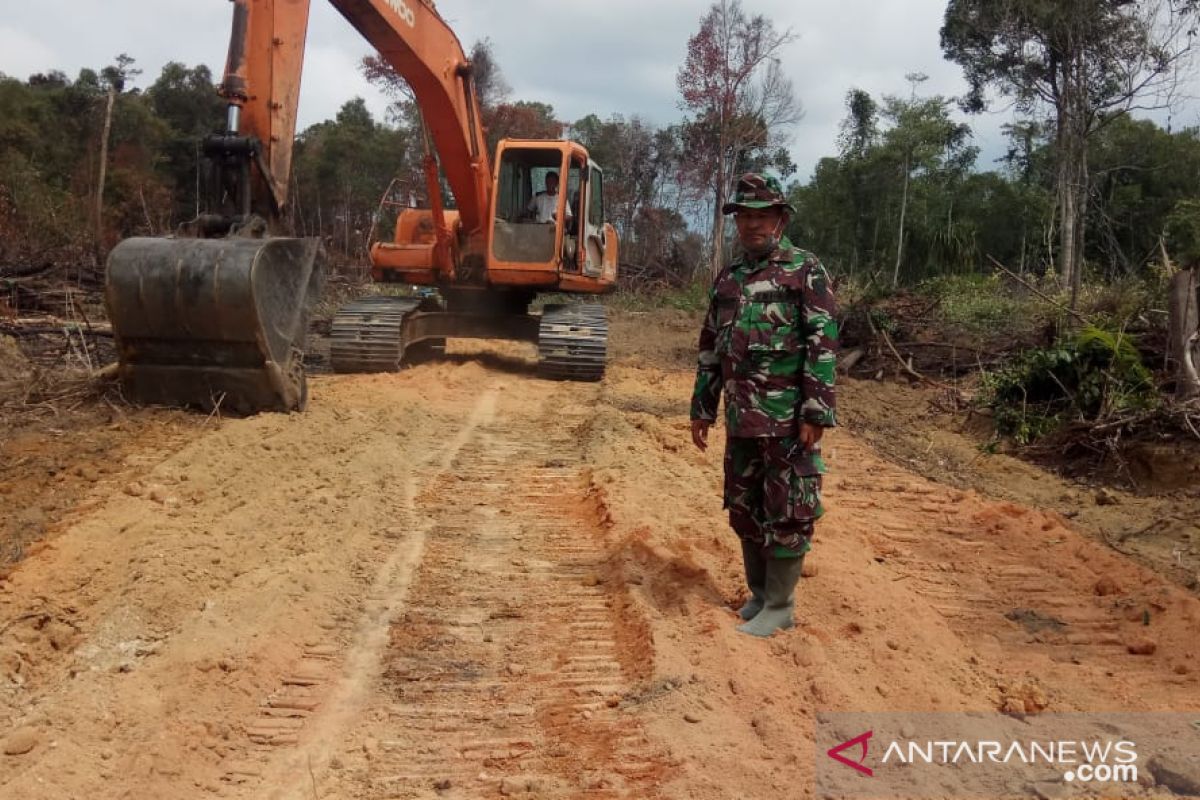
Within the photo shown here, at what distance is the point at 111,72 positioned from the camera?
3375 cm

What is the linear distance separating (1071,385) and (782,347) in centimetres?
562

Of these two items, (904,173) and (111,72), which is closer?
(904,173)

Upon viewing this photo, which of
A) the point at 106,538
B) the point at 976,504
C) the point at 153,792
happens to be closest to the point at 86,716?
the point at 153,792

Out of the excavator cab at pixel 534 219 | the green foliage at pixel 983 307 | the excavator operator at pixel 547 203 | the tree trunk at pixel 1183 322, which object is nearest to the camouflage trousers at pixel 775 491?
the tree trunk at pixel 1183 322

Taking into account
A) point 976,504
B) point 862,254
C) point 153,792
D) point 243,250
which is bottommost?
point 153,792

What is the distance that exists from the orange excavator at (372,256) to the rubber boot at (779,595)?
4242 millimetres

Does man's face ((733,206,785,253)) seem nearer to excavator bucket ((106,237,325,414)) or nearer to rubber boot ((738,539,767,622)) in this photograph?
rubber boot ((738,539,767,622))

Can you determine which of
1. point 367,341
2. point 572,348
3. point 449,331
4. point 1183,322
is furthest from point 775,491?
point 449,331

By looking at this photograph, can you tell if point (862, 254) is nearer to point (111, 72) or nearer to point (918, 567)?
point (111, 72)

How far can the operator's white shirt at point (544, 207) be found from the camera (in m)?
11.4

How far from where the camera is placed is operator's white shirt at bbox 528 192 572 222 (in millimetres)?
11445

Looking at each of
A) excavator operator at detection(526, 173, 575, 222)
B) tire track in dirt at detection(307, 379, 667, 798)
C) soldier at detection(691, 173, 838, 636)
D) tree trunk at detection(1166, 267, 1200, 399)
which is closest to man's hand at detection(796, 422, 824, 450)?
soldier at detection(691, 173, 838, 636)

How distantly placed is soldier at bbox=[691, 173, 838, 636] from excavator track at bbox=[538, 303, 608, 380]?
23.1ft

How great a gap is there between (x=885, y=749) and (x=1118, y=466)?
199 inches
